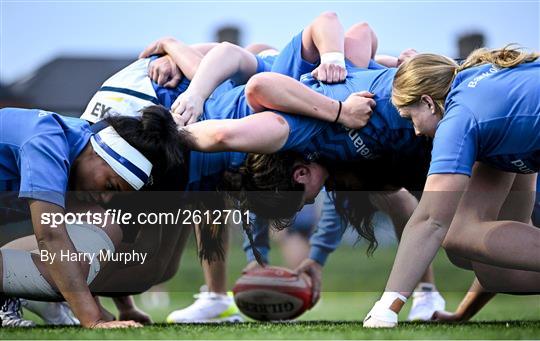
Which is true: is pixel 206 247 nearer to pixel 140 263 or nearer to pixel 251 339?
pixel 140 263

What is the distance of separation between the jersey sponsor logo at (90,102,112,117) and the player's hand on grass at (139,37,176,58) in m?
0.52

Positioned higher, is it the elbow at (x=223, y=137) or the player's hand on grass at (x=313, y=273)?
the elbow at (x=223, y=137)

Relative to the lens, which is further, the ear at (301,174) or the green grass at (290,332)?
the ear at (301,174)

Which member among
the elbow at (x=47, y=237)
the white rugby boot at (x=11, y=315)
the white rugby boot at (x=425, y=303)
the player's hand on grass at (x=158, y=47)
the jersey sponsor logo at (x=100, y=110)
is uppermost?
the player's hand on grass at (x=158, y=47)

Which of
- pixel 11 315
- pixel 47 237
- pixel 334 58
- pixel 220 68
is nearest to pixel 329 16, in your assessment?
pixel 334 58

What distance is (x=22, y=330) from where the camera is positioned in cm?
410

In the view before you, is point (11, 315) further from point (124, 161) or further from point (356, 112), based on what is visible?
point (356, 112)

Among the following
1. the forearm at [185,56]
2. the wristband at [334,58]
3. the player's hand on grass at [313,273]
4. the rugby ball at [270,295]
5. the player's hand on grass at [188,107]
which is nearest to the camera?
the player's hand on grass at [188,107]

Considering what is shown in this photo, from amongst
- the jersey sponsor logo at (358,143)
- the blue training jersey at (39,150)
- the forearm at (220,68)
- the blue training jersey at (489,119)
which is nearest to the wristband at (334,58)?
the jersey sponsor logo at (358,143)

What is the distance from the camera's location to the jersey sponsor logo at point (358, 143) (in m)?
4.37

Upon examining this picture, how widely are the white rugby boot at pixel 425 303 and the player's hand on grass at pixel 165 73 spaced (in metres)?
1.84

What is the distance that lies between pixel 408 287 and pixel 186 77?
75.6 inches

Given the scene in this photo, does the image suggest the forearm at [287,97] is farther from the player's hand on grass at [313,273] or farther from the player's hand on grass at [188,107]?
the player's hand on grass at [313,273]

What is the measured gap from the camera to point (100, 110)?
4.84m
